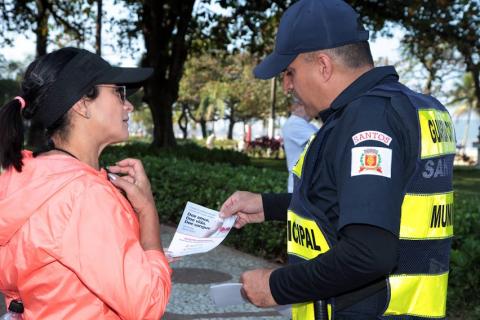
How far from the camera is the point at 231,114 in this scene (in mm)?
68562

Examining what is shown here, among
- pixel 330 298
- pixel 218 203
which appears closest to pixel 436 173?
pixel 330 298

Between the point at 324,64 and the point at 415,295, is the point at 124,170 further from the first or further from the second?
the point at 415,295

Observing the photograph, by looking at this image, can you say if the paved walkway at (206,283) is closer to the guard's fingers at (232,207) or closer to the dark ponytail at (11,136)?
the guard's fingers at (232,207)

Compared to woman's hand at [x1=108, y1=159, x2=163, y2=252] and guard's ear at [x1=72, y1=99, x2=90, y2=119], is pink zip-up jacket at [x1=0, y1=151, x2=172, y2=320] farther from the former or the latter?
guard's ear at [x1=72, y1=99, x2=90, y2=119]

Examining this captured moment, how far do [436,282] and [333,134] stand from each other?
1.90ft

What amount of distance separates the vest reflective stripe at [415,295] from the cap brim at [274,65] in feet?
2.50

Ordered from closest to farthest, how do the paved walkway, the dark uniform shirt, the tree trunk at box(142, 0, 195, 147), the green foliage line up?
the dark uniform shirt
the paved walkway
the green foliage
the tree trunk at box(142, 0, 195, 147)

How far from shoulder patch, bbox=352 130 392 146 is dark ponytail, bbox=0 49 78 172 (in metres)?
1.01

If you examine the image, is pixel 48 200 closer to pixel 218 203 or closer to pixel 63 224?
pixel 63 224

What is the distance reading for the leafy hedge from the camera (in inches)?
195

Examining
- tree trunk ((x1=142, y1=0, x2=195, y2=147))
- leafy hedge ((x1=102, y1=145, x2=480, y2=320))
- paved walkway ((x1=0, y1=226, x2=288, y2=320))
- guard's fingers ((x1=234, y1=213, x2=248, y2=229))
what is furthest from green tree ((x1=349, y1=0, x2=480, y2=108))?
guard's fingers ((x1=234, y1=213, x2=248, y2=229))

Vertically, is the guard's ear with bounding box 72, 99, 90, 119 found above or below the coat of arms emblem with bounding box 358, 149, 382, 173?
above

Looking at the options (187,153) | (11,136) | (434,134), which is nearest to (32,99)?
(11,136)

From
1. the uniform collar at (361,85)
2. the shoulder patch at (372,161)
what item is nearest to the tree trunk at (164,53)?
the uniform collar at (361,85)
